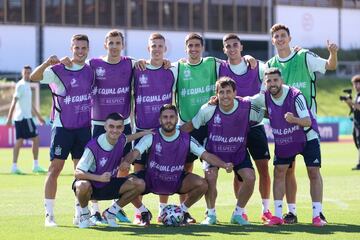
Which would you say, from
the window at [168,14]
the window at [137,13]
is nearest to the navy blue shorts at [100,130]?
the window at [137,13]

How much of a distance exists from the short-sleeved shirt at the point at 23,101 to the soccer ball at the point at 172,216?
9.91 m

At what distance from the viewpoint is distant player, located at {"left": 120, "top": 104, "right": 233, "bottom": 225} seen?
11.4 meters

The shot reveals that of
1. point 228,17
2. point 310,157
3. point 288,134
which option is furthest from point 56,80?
point 228,17

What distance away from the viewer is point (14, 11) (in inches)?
2040

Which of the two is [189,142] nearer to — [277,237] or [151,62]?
[151,62]

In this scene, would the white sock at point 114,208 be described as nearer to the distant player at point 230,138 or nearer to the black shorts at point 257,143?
the distant player at point 230,138

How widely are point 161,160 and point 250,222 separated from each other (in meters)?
1.41

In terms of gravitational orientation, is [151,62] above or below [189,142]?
above

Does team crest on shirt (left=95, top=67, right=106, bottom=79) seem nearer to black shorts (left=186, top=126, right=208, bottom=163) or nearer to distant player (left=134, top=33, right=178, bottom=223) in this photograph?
distant player (left=134, top=33, right=178, bottom=223)

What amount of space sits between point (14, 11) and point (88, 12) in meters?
4.76

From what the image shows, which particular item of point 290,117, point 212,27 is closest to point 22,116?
point 290,117

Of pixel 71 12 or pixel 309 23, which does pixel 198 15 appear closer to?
pixel 309 23

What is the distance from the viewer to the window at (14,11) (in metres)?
51.7

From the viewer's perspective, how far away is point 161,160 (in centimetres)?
1144
